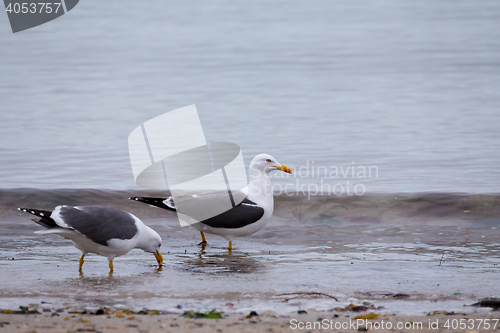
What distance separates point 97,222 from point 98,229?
10 cm

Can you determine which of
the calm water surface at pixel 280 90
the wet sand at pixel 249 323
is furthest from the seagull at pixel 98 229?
the calm water surface at pixel 280 90

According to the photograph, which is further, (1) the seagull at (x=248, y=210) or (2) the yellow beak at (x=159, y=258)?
(1) the seagull at (x=248, y=210)

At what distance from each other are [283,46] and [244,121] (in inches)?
714

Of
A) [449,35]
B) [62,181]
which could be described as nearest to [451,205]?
[62,181]

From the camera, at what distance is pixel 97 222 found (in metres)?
6.91

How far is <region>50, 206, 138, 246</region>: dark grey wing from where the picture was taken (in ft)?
22.0

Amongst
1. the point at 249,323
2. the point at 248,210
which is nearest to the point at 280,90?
the point at 248,210

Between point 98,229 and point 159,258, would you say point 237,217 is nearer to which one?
point 159,258

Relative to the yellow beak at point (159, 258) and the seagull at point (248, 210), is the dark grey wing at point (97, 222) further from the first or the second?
the seagull at point (248, 210)

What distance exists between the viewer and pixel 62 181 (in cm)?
1373

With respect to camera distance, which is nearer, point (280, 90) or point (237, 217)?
point (237, 217)

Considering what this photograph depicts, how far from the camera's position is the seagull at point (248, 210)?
838cm

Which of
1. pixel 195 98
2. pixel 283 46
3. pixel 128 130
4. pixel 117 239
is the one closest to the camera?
pixel 117 239

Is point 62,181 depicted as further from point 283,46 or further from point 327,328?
point 283,46
